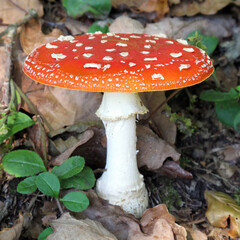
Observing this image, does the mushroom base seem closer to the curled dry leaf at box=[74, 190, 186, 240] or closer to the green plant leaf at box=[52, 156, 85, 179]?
the curled dry leaf at box=[74, 190, 186, 240]

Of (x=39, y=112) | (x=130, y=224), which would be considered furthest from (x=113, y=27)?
(x=130, y=224)

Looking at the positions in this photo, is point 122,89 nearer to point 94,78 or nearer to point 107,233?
point 94,78

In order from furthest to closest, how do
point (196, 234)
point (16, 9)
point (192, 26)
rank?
1. point (192, 26)
2. point (16, 9)
3. point (196, 234)

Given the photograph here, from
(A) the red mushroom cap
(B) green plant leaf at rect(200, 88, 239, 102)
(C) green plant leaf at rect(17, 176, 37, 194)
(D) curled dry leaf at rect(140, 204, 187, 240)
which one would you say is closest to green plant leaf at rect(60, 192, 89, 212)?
(C) green plant leaf at rect(17, 176, 37, 194)

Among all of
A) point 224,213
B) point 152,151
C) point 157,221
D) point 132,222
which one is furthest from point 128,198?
point 224,213

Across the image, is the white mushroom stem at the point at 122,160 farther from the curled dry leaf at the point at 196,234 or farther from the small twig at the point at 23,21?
the small twig at the point at 23,21

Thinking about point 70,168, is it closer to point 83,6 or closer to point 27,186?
point 27,186
